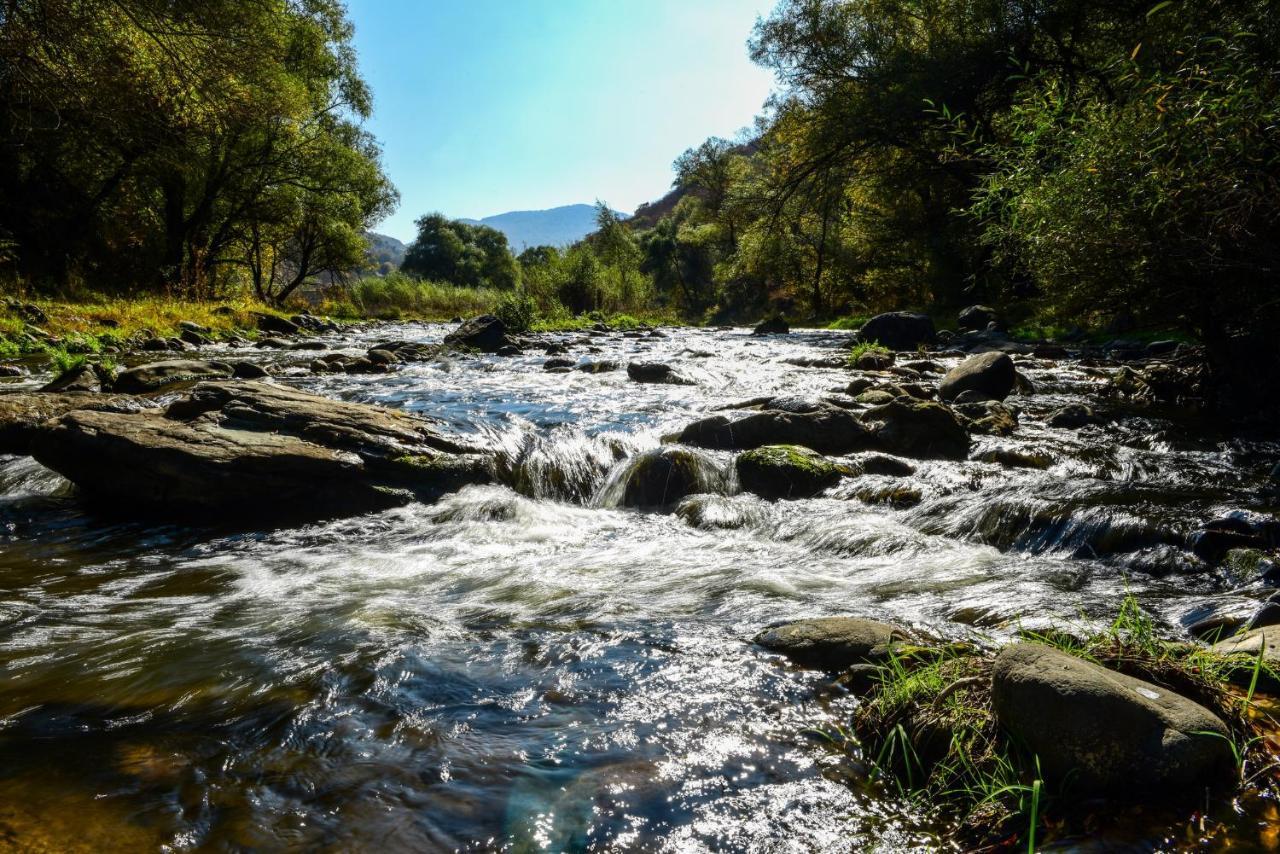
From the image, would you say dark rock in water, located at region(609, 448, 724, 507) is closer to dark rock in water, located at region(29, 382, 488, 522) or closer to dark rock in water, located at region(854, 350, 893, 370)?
dark rock in water, located at region(29, 382, 488, 522)

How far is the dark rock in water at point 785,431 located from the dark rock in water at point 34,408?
7.15 meters

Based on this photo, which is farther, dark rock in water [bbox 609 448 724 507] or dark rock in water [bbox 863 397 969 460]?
dark rock in water [bbox 863 397 969 460]

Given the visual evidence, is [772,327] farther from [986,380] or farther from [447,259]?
[447,259]

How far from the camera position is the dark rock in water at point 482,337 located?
65.9ft

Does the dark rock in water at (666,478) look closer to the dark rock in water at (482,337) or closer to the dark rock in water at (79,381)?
the dark rock in water at (79,381)

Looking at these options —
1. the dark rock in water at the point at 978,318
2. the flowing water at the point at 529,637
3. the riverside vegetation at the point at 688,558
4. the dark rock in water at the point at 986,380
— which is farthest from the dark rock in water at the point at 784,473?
the dark rock in water at the point at 978,318

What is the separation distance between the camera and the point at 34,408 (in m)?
7.64

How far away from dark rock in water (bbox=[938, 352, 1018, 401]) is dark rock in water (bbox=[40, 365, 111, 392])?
13.6 metres

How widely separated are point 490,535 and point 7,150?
88.4ft

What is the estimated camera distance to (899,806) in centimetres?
230

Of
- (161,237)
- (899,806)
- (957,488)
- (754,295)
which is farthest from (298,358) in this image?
(754,295)

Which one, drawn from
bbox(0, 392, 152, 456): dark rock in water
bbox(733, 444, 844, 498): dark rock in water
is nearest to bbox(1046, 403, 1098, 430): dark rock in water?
bbox(733, 444, 844, 498): dark rock in water

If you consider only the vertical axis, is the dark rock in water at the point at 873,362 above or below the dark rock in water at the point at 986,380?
above

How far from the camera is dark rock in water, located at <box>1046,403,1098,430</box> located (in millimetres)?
8719
